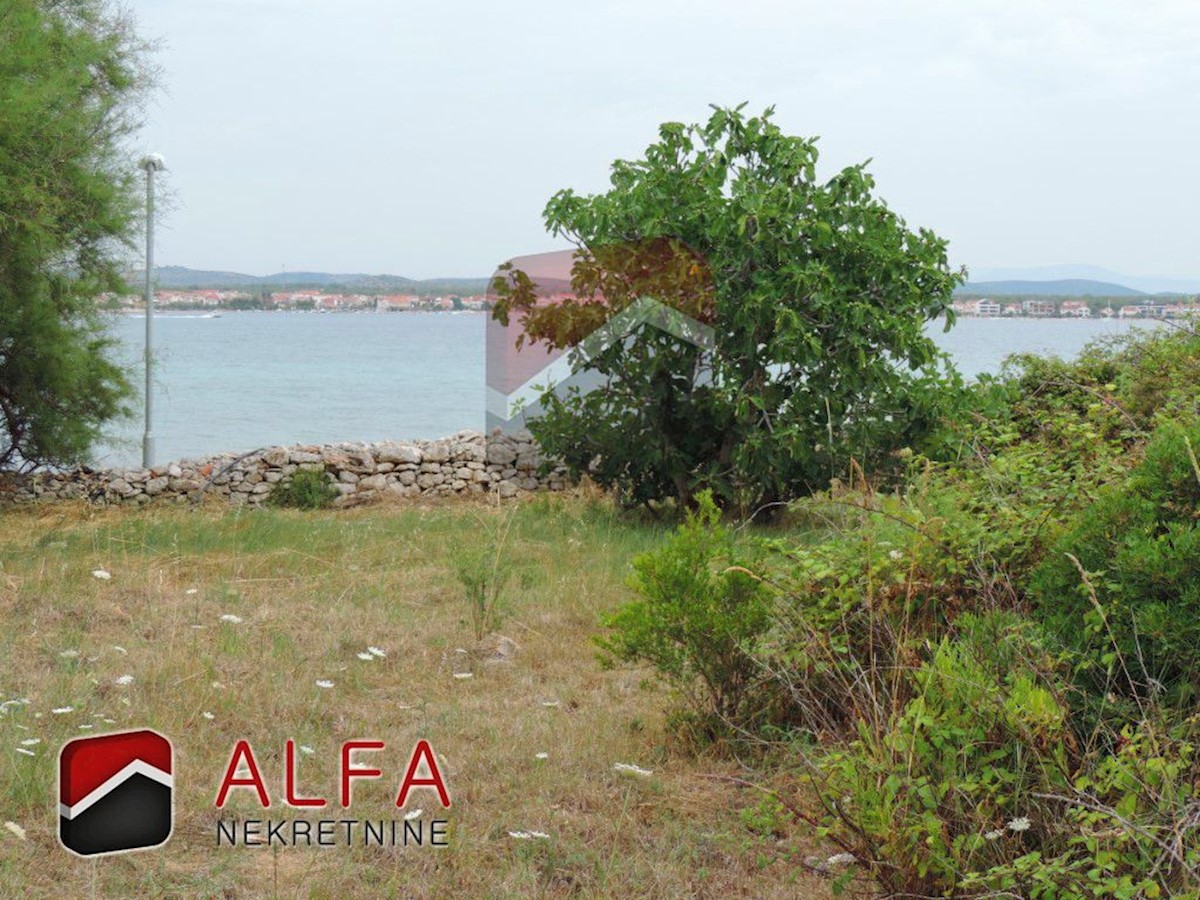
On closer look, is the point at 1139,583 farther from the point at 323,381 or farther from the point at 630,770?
the point at 323,381

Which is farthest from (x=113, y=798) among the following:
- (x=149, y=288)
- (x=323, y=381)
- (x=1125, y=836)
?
(x=323, y=381)

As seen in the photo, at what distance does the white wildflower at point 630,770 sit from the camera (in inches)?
160

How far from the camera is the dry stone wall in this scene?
13.5 meters

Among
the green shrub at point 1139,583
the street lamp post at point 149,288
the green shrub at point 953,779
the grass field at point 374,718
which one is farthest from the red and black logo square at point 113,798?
the street lamp post at point 149,288

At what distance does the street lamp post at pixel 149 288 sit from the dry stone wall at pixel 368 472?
A: 1607 millimetres

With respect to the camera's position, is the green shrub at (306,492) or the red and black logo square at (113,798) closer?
the red and black logo square at (113,798)

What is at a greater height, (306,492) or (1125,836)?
(1125,836)

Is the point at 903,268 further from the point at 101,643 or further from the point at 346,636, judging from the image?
the point at 101,643

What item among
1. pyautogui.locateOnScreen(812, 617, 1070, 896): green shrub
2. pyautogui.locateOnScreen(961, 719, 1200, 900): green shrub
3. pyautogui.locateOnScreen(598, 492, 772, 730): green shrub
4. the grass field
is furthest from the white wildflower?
pyautogui.locateOnScreen(961, 719, 1200, 900): green shrub

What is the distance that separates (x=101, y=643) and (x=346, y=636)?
3.67 feet

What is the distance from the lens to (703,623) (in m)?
4.37

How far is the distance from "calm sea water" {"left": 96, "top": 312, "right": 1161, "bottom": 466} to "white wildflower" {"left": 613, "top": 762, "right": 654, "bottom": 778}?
6.55 m

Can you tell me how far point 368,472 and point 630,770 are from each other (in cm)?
996

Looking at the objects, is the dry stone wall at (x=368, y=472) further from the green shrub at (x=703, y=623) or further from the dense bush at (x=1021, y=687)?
the dense bush at (x=1021, y=687)
